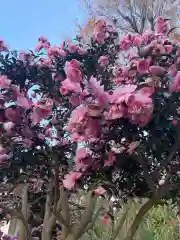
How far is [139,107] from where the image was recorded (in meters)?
1.75

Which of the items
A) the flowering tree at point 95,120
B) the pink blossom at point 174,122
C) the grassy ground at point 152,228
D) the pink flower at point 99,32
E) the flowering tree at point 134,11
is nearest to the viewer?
the flowering tree at point 95,120

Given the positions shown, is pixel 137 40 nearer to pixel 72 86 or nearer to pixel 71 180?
pixel 72 86

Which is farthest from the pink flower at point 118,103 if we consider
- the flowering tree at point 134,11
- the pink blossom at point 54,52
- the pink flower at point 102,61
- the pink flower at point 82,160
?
the flowering tree at point 134,11

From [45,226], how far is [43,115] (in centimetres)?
91

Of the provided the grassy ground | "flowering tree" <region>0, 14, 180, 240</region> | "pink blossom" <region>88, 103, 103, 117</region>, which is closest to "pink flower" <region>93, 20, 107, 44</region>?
"flowering tree" <region>0, 14, 180, 240</region>

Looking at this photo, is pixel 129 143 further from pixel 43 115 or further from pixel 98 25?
pixel 98 25

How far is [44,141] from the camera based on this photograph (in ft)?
7.13

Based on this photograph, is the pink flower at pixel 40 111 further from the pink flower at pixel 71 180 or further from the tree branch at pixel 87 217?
the tree branch at pixel 87 217

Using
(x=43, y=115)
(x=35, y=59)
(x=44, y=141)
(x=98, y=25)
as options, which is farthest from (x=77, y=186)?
(x=98, y=25)

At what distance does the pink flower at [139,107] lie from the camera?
175 cm

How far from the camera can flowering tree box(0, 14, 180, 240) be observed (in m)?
1.86

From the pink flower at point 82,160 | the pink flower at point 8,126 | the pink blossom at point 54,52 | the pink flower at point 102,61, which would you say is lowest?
the pink flower at point 82,160

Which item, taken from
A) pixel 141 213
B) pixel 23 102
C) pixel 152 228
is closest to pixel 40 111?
pixel 23 102

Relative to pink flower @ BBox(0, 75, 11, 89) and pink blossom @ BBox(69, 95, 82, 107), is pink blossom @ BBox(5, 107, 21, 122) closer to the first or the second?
pink flower @ BBox(0, 75, 11, 89)
